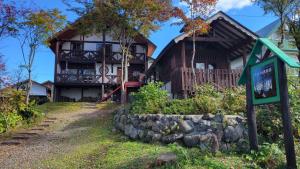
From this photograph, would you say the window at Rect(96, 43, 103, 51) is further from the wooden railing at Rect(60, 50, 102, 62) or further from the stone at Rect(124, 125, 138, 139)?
the stone at Rect(124, 125, 138, 139)

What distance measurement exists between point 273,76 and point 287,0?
10190mm

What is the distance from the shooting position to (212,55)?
20.5m

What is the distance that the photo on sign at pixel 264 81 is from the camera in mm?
7027

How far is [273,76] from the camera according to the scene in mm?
6992

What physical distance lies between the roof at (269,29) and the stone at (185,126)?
19075 mm

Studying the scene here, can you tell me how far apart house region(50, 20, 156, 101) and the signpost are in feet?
72.9

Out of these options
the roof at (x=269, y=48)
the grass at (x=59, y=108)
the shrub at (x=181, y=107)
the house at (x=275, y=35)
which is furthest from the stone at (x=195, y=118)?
the house at (x=275, y=35)

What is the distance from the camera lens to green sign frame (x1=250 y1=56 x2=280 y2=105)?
22.7ft

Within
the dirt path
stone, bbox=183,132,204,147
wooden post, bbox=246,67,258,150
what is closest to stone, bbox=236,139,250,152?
wooden post, bbox=246,67,258,150

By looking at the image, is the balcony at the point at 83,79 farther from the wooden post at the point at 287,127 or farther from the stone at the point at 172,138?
the wooden post at the point at 287,127

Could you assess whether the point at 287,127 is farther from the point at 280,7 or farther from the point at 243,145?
the point at 280,7

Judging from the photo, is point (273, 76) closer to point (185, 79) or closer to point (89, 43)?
point (185, 79)

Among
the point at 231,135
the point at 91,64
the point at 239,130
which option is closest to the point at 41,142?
the point at 231,135

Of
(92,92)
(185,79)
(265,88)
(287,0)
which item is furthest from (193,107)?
(92,92)
